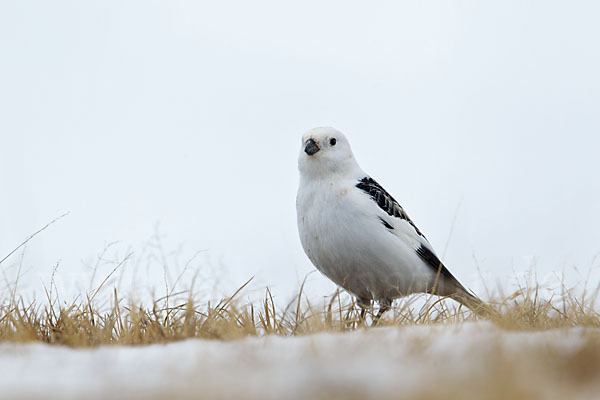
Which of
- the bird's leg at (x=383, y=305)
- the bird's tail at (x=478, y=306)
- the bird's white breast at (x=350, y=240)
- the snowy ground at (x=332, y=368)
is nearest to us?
the snowy ground at (x=332, y=368)

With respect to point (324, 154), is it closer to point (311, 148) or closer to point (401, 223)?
point (311, 148)

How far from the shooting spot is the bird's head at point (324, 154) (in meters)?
4.89

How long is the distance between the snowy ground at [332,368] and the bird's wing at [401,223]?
6.44 ft

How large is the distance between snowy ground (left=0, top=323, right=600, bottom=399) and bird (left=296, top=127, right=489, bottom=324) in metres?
1.77

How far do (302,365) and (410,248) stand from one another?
285 centimetres

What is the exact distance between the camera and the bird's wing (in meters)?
4.91

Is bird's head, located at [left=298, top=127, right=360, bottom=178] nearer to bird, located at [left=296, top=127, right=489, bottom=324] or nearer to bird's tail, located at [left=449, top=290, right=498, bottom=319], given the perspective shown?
bird, located at [left=296, top=127, right=489, bottom=324]

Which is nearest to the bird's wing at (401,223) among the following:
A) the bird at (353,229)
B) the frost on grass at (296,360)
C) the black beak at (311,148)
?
the bird at (353,229)

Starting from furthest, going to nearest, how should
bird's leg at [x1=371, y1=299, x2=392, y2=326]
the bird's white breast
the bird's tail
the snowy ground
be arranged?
bird's leg at [x1=371, y1=299, x2=392, y2=326] < the bird's white breast < the bird's tail < the snowy ground

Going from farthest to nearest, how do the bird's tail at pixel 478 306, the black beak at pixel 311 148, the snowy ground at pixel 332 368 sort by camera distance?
the black beak at pixel 311 148 → the bird's tail at pixel 478 306 → the snowy ground at pixel 332 368

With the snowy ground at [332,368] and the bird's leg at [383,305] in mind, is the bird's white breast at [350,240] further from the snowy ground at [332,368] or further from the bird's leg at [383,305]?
the snowy ground at [332,368]

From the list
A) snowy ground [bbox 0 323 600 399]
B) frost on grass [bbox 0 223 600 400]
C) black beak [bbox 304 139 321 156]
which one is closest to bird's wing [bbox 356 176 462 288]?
black beak [bbox 304 139 321 156]

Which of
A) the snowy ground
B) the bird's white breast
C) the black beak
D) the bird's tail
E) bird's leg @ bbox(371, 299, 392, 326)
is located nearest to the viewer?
the snowy ground

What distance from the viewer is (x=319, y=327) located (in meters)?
3.40
